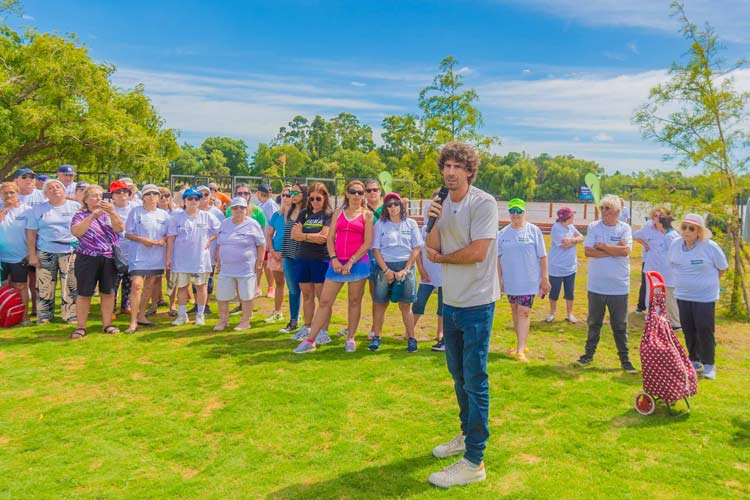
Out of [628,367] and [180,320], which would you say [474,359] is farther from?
[180,320]

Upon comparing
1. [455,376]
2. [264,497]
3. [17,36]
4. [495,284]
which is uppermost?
[17,36]

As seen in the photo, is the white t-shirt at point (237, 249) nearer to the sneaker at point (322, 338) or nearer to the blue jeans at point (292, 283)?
the blue jeans at point (292, 283)

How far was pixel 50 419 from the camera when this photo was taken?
461 cm

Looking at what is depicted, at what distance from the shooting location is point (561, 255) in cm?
869

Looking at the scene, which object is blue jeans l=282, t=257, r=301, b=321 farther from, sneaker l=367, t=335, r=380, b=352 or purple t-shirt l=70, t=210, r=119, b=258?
purple t-shirt l=70, t=210, r=119, b=258

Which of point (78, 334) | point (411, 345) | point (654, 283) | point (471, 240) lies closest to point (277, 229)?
point (411, 345)

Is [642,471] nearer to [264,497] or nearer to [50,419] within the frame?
[264,497]

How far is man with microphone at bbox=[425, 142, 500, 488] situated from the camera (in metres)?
3.45

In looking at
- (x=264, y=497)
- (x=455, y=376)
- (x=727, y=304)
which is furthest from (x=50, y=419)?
(x=727, y=304)

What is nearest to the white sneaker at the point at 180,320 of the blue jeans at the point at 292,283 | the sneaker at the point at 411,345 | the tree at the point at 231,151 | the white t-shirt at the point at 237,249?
the white t-shirt at the point at 237,249

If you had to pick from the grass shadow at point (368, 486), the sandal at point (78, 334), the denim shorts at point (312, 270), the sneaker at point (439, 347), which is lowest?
the grass shadow at point (368, 486)

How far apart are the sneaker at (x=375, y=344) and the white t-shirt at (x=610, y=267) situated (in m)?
2.66

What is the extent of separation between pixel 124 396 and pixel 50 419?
69 cm

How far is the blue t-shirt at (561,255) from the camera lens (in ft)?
28.4
